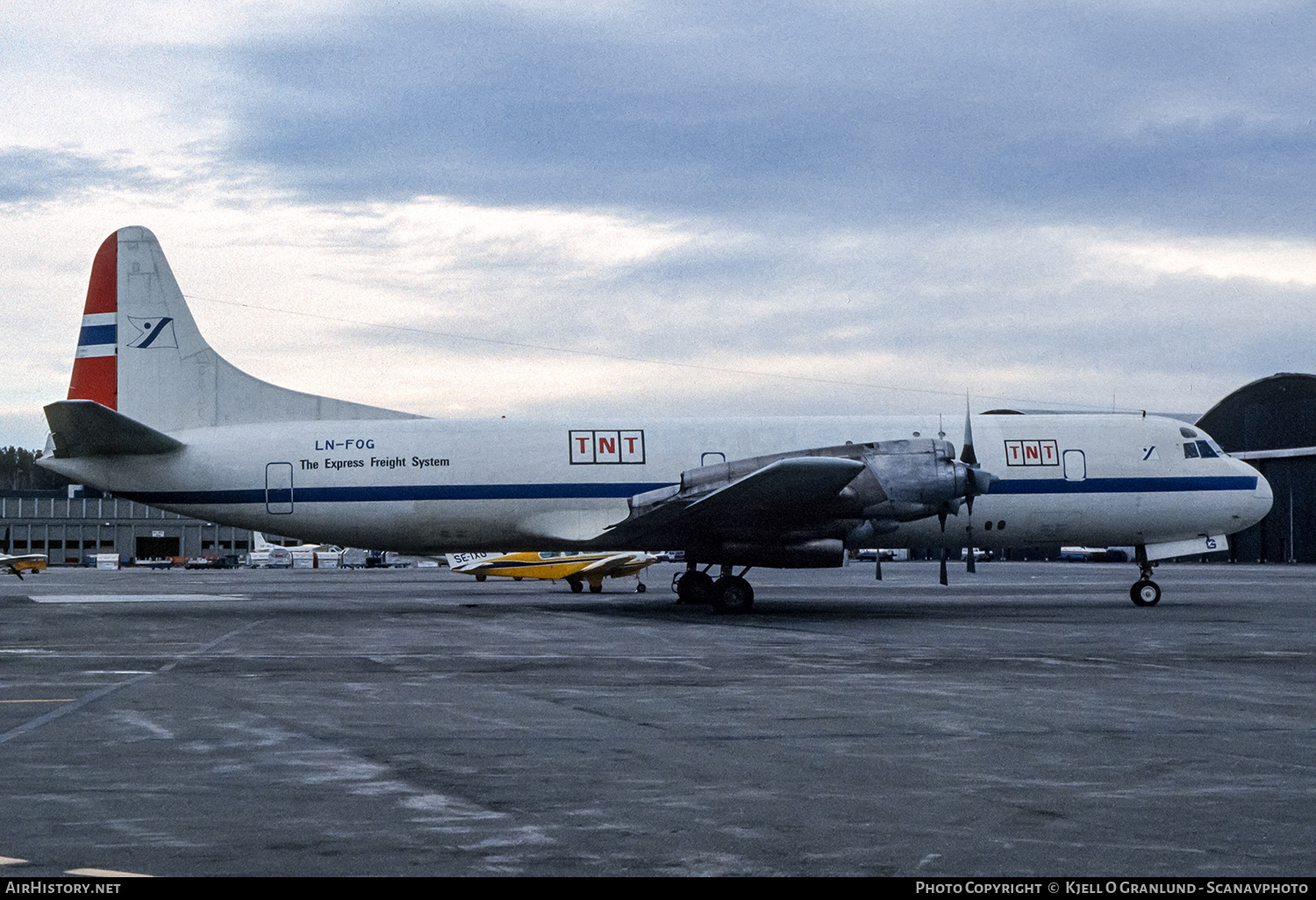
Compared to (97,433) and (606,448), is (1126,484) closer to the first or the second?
(606,448)

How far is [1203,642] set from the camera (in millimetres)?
19234

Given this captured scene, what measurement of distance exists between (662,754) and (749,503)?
15.5 meters

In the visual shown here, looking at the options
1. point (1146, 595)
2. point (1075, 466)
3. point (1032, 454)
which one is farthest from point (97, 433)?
point (1146, 595)

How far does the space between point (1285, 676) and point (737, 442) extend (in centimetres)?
1522

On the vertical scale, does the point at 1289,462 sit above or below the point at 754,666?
above

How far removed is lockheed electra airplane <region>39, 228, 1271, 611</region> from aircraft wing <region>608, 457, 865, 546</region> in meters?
0.09

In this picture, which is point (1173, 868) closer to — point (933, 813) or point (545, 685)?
point (933, 813)

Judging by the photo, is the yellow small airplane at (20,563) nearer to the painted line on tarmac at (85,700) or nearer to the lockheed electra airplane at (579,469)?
the lockheed electra airplane at (579,469)

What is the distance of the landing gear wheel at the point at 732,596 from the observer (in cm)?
2592

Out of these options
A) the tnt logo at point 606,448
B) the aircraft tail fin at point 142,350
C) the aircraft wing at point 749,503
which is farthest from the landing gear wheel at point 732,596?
the aircraft tail fin at point 142,350

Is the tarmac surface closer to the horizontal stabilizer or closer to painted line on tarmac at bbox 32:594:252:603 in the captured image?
the horizontal stabilizer

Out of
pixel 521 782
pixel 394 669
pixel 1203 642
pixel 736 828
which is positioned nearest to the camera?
pixel 736 828

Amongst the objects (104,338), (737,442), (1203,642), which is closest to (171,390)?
(104,338)
